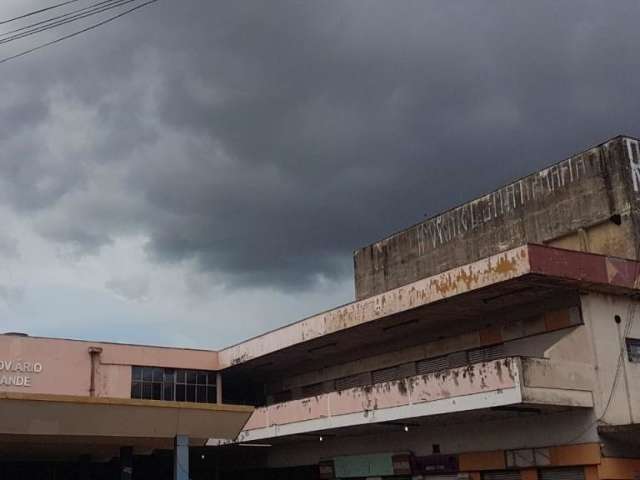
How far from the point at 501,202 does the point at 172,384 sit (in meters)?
14.3

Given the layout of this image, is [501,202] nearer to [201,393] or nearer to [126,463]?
[201,393]

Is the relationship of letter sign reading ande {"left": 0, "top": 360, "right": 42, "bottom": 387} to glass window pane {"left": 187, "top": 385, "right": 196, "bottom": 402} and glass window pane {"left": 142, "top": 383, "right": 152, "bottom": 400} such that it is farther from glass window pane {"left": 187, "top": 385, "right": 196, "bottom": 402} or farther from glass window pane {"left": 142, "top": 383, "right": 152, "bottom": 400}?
glass window pane {"left": 187, "top": 385, "right": 196, "bottom": 402}

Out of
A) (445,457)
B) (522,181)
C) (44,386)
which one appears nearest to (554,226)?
(522,181)

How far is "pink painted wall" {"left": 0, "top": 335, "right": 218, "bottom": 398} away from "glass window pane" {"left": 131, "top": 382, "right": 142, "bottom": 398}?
154mm

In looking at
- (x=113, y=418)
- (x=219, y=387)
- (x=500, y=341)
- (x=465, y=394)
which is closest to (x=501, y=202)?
(x=500, y=341)

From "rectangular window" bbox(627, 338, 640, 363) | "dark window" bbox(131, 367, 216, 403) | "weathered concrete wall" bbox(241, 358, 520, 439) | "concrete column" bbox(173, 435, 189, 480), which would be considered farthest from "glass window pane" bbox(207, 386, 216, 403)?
"rectangular window" bbox(627, 338, 640, 363)

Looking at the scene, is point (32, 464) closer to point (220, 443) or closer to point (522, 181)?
point (220, 443)

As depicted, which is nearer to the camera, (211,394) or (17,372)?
(17,372)

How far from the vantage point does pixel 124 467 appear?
66.2 ft

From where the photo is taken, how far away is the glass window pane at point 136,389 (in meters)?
31.0

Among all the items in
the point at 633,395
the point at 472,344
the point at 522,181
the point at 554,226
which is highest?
the point at 522,181

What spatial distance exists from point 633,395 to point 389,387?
20.7 feet

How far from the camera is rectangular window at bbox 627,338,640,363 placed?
2122cm

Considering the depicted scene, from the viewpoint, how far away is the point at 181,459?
59.4ft
